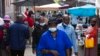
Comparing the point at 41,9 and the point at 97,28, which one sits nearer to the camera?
the point at 97,28

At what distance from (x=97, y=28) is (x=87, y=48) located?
3.42 feet

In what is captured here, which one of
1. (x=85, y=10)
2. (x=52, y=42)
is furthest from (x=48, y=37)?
(x=85, y=10)

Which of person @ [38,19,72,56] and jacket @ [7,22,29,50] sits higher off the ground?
person @ [38,19,72,56]

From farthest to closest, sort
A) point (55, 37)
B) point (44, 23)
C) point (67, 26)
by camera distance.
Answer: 1. point (44, 23)
2. point (67, 26)
3. point (55, 37)

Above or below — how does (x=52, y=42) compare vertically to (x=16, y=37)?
above

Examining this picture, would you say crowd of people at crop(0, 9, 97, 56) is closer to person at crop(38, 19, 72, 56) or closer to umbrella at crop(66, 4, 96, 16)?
person at crop(38, 19, 72, 56)

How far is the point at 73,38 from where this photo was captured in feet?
37.9

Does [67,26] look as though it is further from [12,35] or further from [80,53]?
[80,53]

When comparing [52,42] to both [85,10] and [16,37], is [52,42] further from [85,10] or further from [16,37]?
[85,10]

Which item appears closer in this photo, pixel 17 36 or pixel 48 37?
pixel 48 37

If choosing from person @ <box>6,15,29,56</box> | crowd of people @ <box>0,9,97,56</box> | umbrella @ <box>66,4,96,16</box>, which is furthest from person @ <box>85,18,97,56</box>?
umbrella @ <box>66,4,96,16</box>

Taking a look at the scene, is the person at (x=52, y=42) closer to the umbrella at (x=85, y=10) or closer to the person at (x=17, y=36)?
the person at (x=17, y=36)

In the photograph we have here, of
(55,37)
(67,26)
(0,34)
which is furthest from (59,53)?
(0,34)

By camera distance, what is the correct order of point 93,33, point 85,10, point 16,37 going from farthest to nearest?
point 85,10
point 93,33
point 16,37
